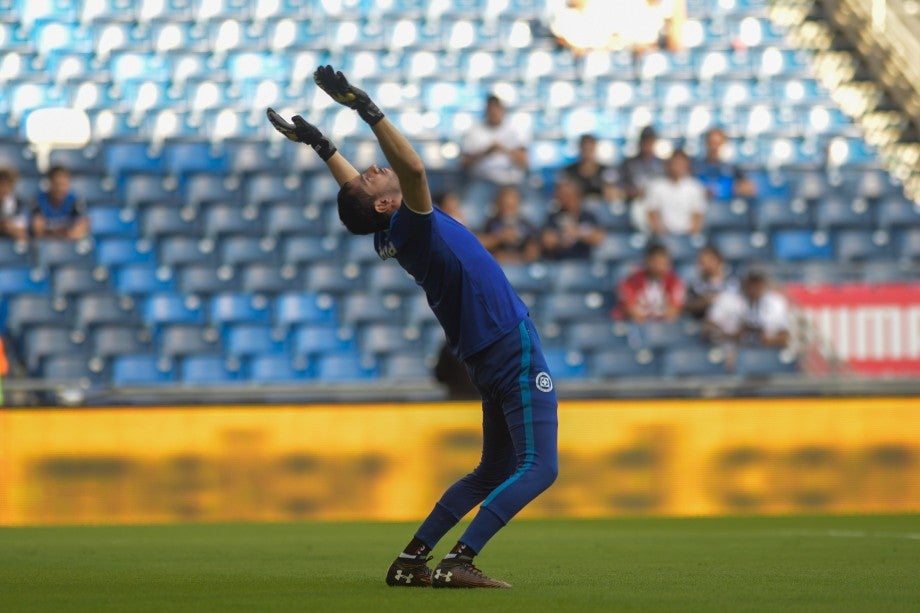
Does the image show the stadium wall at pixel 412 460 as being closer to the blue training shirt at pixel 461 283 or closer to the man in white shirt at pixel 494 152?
the man in white shirt at pixel 494 152

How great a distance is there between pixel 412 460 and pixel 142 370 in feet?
10.1

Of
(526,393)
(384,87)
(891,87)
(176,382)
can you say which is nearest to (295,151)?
(384,87)

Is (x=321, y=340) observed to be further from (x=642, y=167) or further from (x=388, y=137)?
(x=388, y=137)

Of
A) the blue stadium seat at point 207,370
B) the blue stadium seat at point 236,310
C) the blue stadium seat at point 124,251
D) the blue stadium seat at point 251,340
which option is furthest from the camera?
the blue stadium seat at point 124,251

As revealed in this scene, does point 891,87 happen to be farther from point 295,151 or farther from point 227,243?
point 227,243

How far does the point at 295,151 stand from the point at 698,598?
12.3m

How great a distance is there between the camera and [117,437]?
12.9m

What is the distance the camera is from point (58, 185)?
1561 cm

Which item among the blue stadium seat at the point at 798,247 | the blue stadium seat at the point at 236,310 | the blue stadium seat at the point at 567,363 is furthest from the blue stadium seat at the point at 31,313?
the blue stadium seat at the point at 798,247

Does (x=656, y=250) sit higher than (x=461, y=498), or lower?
higher

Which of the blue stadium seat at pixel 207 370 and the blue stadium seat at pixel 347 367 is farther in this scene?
the blue stadium seat at pixel 347 367

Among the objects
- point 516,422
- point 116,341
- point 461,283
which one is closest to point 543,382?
point 516,422

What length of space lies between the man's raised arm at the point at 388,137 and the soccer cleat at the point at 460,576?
4.69 ft

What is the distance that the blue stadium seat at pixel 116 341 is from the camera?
49.2 feet
